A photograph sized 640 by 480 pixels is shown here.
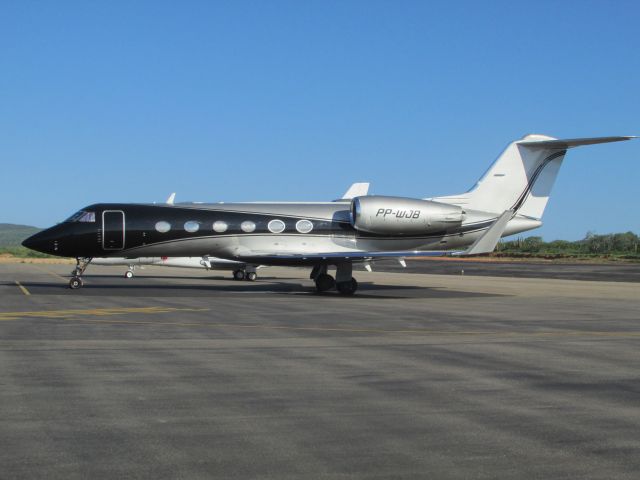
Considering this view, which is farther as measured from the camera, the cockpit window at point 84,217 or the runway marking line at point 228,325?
the cockpit window at point 84,217

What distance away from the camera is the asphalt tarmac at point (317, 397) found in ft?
20.8

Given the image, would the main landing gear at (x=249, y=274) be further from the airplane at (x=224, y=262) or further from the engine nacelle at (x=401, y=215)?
the engine nacelle at (x=401, y=215)

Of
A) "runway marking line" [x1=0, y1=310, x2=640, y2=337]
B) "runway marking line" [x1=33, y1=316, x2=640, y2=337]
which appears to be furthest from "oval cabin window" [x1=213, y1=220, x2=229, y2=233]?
"runway marking line" [x1=33, y1=316, x2=640, y2=337]

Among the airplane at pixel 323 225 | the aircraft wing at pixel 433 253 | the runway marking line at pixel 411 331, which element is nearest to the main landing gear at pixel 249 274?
the airplane at pixel 323 225

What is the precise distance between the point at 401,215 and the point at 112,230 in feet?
35.6

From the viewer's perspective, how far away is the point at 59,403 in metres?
8.54

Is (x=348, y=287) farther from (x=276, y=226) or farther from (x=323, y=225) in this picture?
(x=276, y=226)

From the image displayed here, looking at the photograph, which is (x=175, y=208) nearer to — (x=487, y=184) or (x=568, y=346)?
(x=487, y=184)

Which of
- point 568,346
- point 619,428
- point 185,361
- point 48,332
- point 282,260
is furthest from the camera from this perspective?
point 282,260

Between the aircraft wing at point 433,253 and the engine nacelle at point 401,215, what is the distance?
1440mm

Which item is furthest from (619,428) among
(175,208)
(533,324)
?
(175,208)

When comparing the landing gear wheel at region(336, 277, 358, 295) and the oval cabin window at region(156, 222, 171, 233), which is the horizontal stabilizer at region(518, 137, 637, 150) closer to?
the landing gear wheel at region(336, 277, 358, 295)

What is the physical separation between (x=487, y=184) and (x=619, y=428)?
25.5m

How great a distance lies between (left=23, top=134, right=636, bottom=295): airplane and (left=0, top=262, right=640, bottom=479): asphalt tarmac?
11119 millimetres
